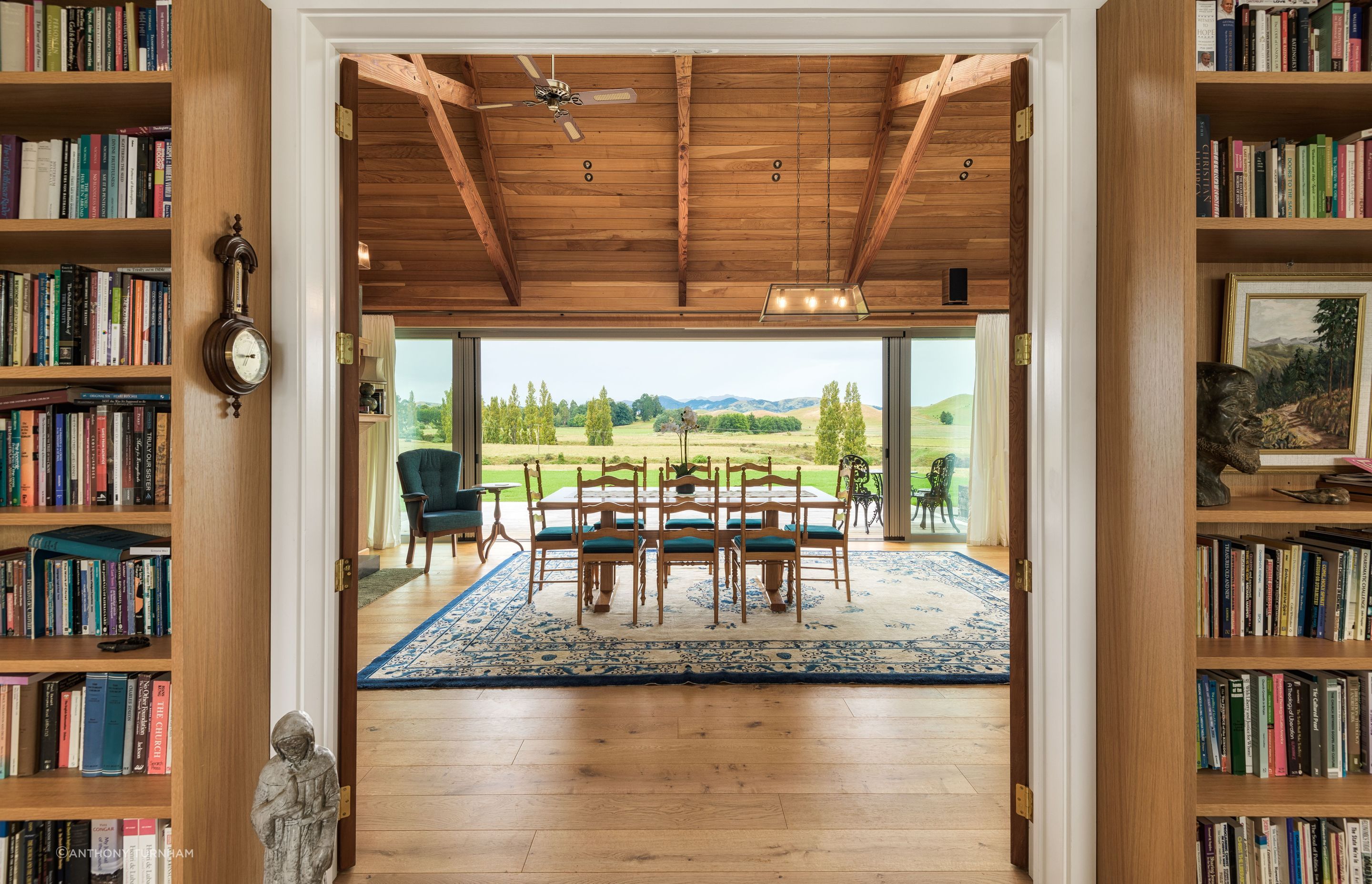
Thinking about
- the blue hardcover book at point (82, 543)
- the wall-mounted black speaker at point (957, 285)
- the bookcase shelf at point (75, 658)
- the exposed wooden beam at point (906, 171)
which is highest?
the exposed wooden beam at point (906, 171)

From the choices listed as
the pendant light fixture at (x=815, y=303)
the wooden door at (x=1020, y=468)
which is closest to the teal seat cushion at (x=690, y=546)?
the pendant light fixture at (x=815, y=303)

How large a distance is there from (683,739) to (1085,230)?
224cm

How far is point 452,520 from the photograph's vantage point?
19.5 feet

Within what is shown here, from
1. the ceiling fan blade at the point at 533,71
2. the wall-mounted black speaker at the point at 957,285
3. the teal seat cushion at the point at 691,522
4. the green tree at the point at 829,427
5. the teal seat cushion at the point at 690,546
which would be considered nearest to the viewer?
the ceiling fan blade at the point at 533,71

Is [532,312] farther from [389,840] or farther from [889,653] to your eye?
[389,840]

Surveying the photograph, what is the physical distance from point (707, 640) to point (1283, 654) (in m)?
2.81

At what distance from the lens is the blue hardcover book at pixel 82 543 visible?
1.58 m

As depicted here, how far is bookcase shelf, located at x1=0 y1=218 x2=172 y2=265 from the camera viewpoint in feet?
4.78

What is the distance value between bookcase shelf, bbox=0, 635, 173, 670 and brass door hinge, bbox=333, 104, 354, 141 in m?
1.37

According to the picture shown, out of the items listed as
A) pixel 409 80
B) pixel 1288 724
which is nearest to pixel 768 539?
pixel 1288 724

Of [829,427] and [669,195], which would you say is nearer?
[669,195]

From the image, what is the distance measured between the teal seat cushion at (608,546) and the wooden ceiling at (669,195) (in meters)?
3.41

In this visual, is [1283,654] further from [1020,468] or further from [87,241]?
[87,241]

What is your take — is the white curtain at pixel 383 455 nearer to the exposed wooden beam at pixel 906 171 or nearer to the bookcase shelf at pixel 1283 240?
the exposed wooden beam at pixel 906 171
